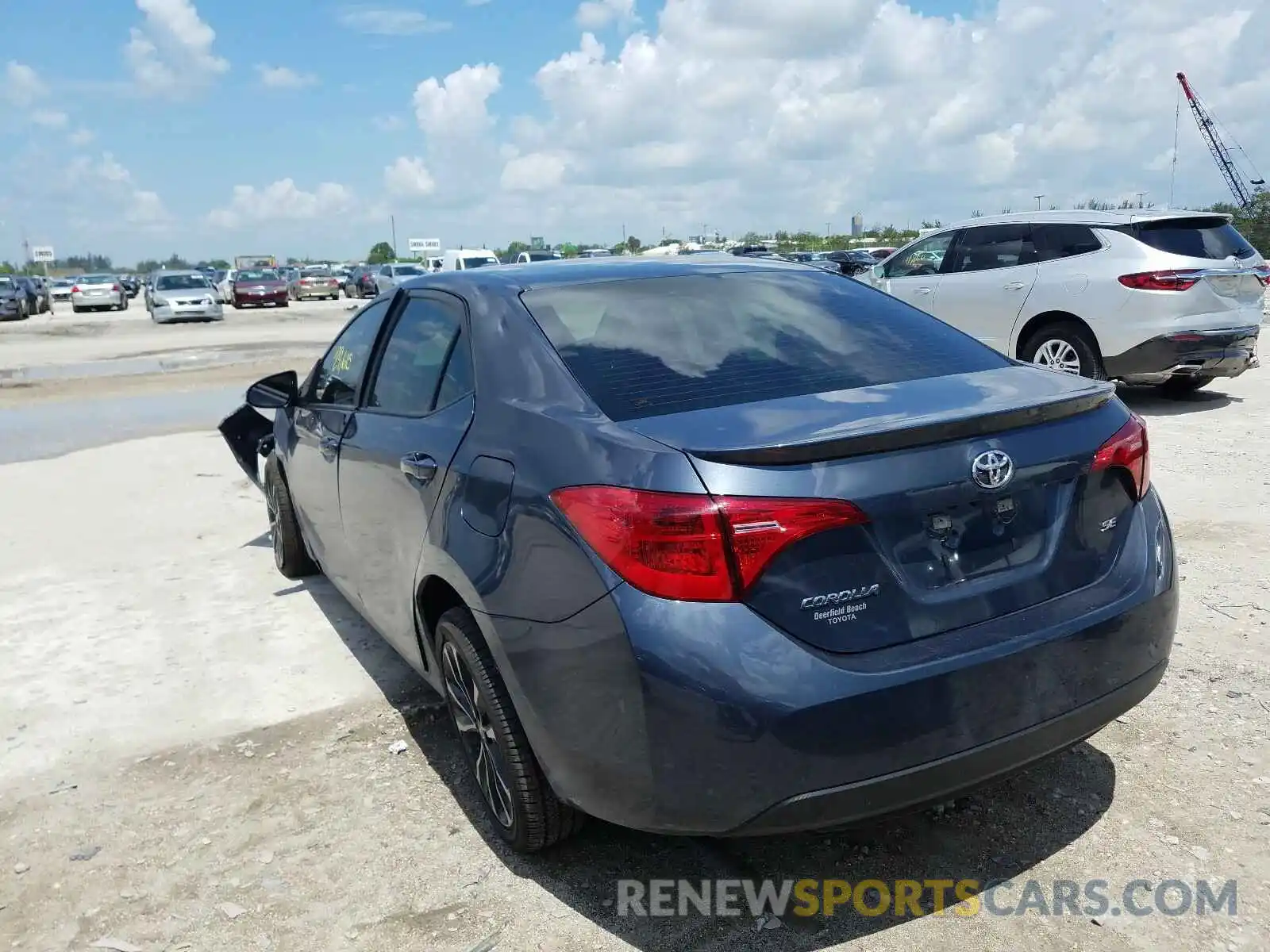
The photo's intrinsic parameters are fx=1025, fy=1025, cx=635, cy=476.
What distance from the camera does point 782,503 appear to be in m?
2.23

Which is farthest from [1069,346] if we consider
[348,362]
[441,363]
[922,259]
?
[441,363]

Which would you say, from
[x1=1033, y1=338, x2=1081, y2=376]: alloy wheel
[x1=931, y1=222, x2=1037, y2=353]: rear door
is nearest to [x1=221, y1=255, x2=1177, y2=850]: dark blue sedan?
[x1=1033, y1=338, x2=1081, y2=376]: alloy wheel

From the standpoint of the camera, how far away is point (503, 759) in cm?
279

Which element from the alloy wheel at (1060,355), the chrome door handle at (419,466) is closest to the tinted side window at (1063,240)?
the alloy wheel at (1060,355)

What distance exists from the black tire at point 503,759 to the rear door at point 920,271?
843cm

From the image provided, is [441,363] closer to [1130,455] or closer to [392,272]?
[1130,455]

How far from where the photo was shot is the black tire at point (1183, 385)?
995 centimetres

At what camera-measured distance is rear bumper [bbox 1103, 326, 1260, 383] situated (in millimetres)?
8750

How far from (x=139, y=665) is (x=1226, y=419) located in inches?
333

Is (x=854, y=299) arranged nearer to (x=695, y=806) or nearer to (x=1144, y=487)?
(x=1144, y=487)

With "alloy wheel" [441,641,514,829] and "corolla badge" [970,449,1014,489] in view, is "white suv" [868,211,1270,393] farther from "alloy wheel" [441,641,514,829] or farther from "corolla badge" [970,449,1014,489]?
"alloy wheel" [441,641,514,829]

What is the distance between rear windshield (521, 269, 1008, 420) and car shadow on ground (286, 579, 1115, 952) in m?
1.17

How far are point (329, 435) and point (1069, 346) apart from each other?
738 cm

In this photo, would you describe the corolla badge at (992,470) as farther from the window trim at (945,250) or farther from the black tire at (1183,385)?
the black tire at (1183,385)
